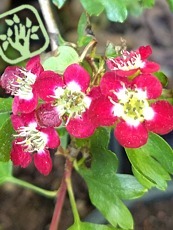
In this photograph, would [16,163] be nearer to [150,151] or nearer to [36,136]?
[36,136]

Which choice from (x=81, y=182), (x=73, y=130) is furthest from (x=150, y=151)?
(x=81, y=182)

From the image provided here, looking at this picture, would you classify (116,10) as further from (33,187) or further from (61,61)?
(33,187)

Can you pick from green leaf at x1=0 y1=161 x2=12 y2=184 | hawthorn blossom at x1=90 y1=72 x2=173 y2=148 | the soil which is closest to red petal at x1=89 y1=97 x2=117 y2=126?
hawthorn blossom at x1=90 y1=72 x2=173 y2=148

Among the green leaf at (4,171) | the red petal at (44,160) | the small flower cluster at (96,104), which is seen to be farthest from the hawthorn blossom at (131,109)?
the green leaf at (4,171)

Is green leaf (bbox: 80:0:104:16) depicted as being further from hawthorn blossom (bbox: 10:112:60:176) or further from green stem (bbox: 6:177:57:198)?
green stem (bbox: 6:177:57:198)

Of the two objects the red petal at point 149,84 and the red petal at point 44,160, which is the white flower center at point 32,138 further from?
the red petal at point 149,84

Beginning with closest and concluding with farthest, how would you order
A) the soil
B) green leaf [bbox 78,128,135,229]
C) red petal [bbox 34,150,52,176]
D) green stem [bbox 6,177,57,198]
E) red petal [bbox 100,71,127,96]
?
red petal [bbox 100,71,127,96], red petal [bbox 34,150,52,176], green leaf [bbox 78,128,135,229], green stem [bbox 6,177,57,198], the soil
